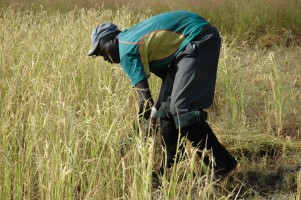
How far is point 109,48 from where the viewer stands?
285cm

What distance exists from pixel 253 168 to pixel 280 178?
7.1 inches

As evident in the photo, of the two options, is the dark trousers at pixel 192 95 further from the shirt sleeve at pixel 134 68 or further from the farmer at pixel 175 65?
the shirt sleeve at pixel 134 68

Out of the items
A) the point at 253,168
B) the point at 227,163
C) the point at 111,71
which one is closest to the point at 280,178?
the point at 253,168

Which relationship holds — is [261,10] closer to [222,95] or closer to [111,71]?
[222,95]

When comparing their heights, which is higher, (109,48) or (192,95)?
(109,48)

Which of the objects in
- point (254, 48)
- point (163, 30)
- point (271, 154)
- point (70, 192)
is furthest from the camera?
point (254, 48)

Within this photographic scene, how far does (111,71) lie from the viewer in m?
4.09

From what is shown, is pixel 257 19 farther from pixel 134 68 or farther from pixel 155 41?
pixel 134 68

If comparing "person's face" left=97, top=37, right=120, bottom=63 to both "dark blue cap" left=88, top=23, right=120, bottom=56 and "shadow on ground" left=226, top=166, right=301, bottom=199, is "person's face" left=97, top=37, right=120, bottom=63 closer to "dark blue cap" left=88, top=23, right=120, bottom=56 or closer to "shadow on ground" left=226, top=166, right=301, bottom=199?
"dark blue cap" left=88, top=23, right=120, bottom=56

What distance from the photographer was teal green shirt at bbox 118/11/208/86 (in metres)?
2.74

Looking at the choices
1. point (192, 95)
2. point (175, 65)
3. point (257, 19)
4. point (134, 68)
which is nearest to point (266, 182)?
point (192, 95)

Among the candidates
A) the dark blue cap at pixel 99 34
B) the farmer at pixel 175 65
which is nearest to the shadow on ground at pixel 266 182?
the farmer at pixel 175 65

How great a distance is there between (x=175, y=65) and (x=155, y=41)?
0.18 metres

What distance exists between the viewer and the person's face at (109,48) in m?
2.85
